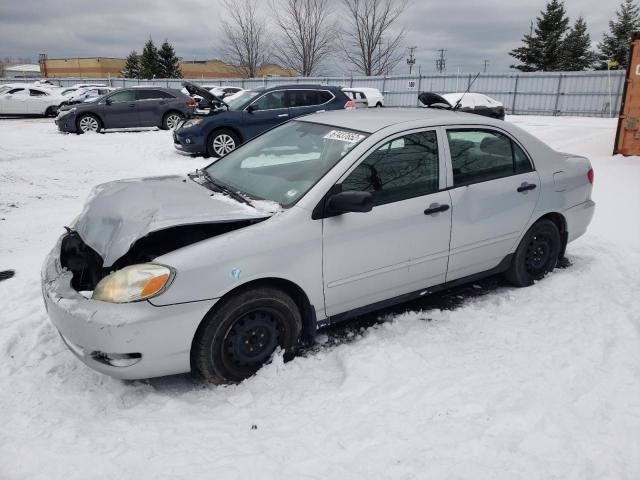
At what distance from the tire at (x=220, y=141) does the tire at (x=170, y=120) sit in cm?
577

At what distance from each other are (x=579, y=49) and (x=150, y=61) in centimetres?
4074

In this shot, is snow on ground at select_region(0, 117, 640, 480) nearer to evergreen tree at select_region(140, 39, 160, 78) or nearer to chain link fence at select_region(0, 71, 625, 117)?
chain link fence at select_region(0, 71, 625, 117)

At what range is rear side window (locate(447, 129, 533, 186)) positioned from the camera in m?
3.68

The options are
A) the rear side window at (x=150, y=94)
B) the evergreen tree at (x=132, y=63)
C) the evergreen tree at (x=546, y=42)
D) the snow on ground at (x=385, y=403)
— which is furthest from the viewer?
the evergreen tree at (x=132, y=63)

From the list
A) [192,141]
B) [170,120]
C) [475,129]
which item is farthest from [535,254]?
[170,120]

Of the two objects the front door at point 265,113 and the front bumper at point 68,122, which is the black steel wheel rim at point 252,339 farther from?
the front bumper at point 68,122

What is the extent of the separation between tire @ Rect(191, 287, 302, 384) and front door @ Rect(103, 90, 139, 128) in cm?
1421

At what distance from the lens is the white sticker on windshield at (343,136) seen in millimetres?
3371

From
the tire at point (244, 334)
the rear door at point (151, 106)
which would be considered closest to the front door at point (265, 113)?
the rear door at point (151, 106)

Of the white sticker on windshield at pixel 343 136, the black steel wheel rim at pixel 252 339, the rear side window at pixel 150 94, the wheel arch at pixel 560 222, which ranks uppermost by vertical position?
the rear side window at pixel 150 94

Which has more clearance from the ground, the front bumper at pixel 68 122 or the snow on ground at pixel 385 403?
the front bumper at pixel 68 122

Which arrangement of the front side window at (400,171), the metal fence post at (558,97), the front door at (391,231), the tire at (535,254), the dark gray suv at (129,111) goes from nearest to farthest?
the front door at (391,231)
the front side window at (400,171)
the tire at (535,254)
the dark gray suv at (129,111)
the metal fence post at (558,97)

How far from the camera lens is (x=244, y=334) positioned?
2910 mm

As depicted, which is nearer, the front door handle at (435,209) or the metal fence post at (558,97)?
the front door handle at (435,209)
